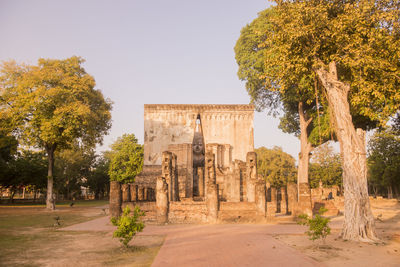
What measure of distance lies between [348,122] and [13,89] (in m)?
26.1

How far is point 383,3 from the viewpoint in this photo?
480 inches

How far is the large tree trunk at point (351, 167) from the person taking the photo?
10297 mm

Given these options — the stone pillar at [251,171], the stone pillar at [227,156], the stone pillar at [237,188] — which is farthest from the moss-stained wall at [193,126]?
the stone pillar at [251,171]

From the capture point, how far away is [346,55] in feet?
38.6

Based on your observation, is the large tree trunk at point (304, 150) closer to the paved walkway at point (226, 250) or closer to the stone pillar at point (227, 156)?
the stone pillar at point (227, 156)

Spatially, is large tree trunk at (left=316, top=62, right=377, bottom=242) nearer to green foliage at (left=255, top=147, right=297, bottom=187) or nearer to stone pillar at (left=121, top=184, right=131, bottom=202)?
stone pillar at (left=121, top=184, right=131, bottom=202)

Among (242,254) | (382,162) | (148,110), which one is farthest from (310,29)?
(382,162)

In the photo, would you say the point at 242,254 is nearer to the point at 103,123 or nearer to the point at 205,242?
the point at 205,242

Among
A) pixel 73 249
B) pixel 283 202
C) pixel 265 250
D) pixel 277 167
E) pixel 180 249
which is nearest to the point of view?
pixel 265 250

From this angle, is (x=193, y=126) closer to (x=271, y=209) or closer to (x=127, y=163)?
(x=271, y=209)

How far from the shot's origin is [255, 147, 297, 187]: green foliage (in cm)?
4812

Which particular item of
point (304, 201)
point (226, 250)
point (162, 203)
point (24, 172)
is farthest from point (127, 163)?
point (226, 250)

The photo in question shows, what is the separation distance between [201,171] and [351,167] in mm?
15568

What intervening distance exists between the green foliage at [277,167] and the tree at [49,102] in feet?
99.7
